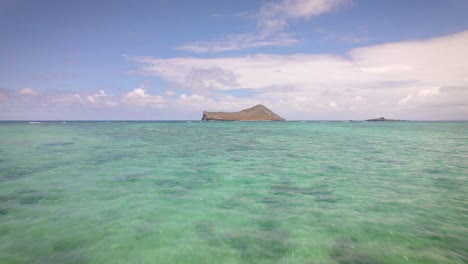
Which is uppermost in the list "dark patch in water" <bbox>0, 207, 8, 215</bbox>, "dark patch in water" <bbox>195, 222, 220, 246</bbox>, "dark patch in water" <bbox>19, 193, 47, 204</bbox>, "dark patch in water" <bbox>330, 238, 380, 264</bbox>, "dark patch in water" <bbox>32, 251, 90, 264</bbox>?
"dark patch in water" <bbox>19, 193, 47, 204</bbox>

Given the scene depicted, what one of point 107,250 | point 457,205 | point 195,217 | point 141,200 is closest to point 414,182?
point 457,205

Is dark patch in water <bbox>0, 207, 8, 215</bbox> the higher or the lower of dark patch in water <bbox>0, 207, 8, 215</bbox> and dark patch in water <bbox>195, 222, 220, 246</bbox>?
the higher

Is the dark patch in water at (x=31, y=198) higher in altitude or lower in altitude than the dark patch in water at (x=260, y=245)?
higher

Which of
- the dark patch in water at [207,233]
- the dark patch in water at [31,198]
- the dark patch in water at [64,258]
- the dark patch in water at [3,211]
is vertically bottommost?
the dark patch in water at [64,258]

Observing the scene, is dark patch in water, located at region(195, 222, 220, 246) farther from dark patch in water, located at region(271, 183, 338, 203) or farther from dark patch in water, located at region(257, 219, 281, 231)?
dark patch in water, located at region(271, 183, 338, 203)

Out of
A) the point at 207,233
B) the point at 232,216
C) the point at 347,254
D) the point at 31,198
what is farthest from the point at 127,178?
the point at 347,254

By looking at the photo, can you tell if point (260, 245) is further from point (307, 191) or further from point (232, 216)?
point (307, 191)

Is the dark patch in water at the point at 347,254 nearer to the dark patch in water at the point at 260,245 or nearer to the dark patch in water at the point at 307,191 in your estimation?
the dark patch in water at the point at 260,245

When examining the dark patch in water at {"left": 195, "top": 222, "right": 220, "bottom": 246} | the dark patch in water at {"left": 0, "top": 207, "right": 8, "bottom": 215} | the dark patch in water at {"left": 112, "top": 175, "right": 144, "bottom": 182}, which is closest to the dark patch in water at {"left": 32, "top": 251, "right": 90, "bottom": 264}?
the dark patch in water at {"left": 195, "top": 222, "right": 220, "bottom": 246}

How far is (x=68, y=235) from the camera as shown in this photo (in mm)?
6969

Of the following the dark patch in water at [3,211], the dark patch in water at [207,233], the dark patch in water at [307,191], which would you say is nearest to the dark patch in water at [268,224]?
the dark patch in water at [207,233]

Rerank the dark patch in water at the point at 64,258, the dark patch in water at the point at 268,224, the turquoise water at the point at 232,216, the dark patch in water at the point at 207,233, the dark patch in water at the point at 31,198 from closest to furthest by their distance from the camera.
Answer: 1. the dark patch in water at the point at 64,258
2. the turquoise water at the point at 232,216
3. the dark patch in water at the point at 207,233
4. the dark patch in water at the point at 268,224
5. the dark patch in water at the point at 31,198

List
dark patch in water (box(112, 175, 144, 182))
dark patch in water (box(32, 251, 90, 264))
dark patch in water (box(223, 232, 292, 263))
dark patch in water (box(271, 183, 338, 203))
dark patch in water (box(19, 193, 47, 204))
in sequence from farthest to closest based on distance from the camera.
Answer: dark patch in water (box(112, 175, 144, 182)) < dark patch in water (box(271, 183, 338, 203)) < dark patch in water (box(19, 193, 47, 204)) < dark patch in water (box(223, 232, 292, 263)) < dark patch in water (box(32, 251, 90, 264))

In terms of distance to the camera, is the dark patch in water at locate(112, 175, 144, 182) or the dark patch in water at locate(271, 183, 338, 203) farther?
the dark patch in water at locate(112, 175, 144, 182)
